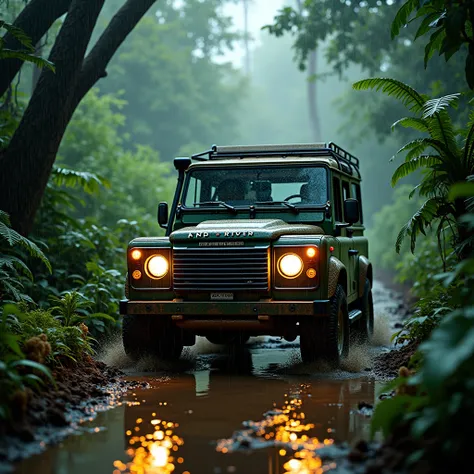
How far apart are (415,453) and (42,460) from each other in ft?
7.27

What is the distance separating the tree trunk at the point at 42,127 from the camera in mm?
10156

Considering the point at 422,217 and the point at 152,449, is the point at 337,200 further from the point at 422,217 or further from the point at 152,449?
the point at 152,449

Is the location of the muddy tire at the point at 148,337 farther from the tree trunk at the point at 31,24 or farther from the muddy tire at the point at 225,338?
the tree trunk at the point at 31,24

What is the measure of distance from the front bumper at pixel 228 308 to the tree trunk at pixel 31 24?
159 inches

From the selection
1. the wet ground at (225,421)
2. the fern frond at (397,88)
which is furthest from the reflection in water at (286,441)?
the fern frond at (397,88)

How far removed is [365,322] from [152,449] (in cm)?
645

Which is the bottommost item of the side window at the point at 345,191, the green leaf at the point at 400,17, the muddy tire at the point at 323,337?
the muddy tire at the point at 323,337

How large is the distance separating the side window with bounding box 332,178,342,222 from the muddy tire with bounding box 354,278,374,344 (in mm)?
1927

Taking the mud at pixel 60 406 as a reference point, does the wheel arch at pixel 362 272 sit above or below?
above

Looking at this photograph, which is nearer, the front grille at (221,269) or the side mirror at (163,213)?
the front grille at (221,269)

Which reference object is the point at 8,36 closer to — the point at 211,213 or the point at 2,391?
the point at 211,213

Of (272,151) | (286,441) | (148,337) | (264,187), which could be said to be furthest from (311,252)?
(286,441)

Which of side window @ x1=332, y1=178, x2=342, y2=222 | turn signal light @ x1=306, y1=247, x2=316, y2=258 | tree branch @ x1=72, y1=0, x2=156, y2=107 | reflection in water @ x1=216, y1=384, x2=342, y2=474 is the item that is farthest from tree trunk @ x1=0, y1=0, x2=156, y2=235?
reflection in water @ x1=216, y1=384, x2=342, y2=474

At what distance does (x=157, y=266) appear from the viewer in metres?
8.43
